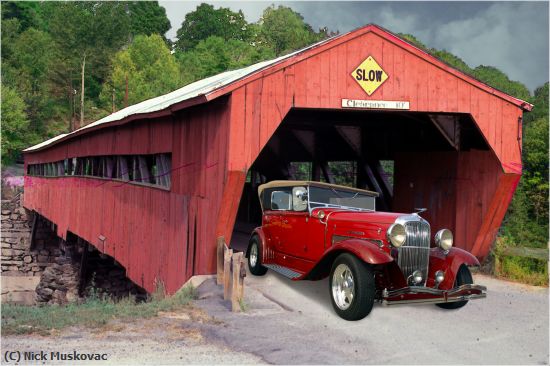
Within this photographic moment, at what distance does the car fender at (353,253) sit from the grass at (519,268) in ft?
16.3

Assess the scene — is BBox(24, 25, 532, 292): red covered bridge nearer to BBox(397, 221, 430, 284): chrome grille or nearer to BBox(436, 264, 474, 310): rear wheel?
BBox(397, 221, 430, 284): chrome grille

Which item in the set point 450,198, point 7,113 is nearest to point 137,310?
point 450,198

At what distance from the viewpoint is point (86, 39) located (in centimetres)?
5869

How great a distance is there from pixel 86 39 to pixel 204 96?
54.5 m

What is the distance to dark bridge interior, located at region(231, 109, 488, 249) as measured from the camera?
1277cm

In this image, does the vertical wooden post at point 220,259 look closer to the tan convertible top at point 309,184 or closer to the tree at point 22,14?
Result: the tan convertible top at point 309,184

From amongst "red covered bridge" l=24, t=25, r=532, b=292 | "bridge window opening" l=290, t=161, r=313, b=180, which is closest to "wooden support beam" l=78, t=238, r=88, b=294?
"red covered bridge" l=24, t=25, r=532, b=292

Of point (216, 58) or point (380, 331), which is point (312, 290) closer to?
point (380, 331)

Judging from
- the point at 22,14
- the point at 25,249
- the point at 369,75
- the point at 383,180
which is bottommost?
the point at 25,249

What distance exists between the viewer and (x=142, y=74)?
5294 centimetres

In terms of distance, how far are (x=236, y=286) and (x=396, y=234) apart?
236 centimetres

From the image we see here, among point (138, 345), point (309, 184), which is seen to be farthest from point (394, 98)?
point (138, 345)

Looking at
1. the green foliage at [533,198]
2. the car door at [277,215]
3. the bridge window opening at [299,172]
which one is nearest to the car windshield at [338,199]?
the car door at [277,215]

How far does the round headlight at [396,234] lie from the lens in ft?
23.3
